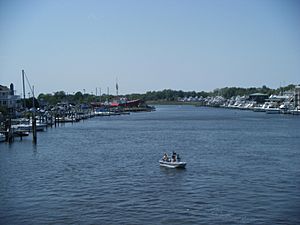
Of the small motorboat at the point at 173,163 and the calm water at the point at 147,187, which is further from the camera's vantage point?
the small motorboat at the point at 173,163

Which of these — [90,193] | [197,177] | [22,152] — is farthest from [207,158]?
[22,152]

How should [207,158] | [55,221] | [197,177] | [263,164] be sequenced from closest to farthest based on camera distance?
[55,221] → [197,177] → [263,164] → [207,158]

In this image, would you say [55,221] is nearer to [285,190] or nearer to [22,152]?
[285,190]

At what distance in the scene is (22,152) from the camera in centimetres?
4547

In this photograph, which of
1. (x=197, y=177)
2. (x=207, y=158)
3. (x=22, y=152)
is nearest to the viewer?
(x=197, y=177)

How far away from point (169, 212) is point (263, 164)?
1658 centimetres

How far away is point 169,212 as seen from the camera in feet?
72.8

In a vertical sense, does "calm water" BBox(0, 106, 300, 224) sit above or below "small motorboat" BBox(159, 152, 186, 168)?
below

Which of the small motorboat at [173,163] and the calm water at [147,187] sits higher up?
the small motorboat at [173,163]

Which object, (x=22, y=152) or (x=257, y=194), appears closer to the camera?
(x=257, y=194)

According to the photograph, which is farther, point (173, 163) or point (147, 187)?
point (173, 163)

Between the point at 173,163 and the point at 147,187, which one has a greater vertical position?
the point at 173,163

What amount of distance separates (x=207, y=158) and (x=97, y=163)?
10.4 m

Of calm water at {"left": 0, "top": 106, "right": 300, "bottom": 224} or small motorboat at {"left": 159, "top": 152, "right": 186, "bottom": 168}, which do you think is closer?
calm water at {"left": 0, "top": 106, "right": 300, "bottom": 224}
